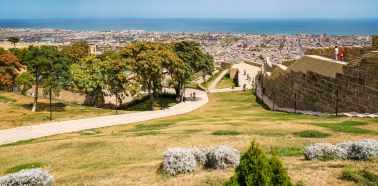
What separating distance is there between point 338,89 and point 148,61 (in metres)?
21.3

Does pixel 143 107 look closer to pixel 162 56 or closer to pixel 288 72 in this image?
pixel 162 56

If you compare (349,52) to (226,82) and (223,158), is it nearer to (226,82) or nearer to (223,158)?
(223,158)

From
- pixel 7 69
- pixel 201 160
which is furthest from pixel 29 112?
pixel 201 160

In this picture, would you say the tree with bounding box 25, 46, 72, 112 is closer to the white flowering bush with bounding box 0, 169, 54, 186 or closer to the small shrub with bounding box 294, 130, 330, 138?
the white flowering bush with bounding box 0, 169, 54, 186

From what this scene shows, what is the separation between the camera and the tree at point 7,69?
49400 millimetres

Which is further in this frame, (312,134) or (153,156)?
(312,134)

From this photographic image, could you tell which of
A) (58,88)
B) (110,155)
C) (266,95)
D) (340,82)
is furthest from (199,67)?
(110,155)

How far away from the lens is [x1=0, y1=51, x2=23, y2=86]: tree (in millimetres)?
49400

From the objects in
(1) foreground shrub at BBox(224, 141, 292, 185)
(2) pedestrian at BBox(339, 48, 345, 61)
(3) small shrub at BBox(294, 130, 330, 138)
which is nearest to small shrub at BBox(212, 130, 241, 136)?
(3) small shrub at BBox(294, 130, 330, 138)

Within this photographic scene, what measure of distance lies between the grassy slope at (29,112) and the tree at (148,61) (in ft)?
19.6

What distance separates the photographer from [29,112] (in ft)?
112

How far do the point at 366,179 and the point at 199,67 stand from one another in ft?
132

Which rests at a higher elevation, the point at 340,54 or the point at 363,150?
the point at 340,54

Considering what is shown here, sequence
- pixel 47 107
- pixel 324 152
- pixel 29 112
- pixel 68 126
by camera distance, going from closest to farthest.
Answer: pixel 324 152, pixel 68 126, pixel 29 112, pixel 47 107
